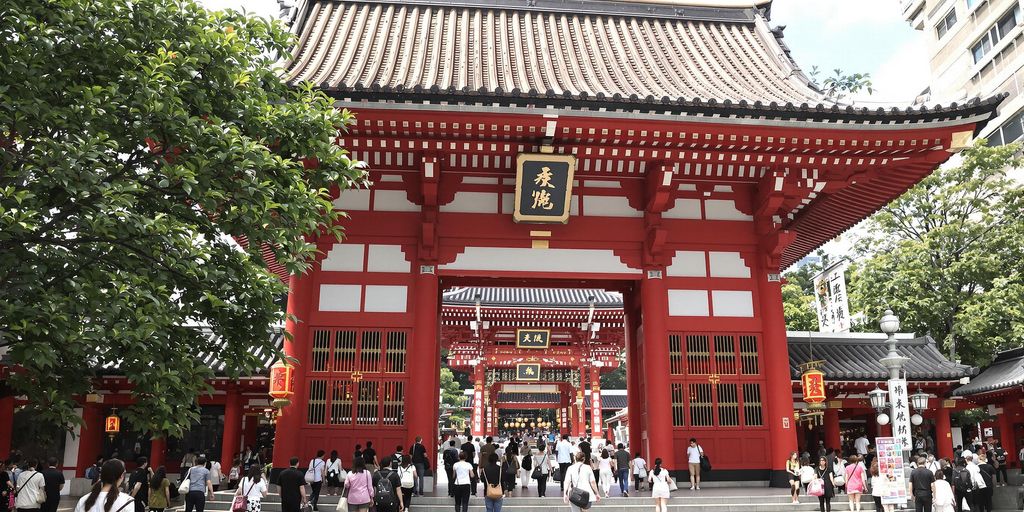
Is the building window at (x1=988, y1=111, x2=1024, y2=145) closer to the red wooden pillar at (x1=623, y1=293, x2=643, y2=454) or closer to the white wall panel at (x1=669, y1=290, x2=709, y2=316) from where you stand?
the red wooden pillar at (x1=623, y1=293, x2=643, y2=454)

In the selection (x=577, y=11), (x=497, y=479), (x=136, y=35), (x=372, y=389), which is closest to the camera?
(x=136, y=35)

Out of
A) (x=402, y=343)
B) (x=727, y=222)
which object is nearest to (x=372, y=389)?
(x=402, y=343)

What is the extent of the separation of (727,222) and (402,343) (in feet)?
25.8

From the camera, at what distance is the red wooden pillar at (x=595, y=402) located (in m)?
35.4

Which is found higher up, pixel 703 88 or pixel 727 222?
pixel 703 88

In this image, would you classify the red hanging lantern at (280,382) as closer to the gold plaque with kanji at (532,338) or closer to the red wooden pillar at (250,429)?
the red wooden pillar at (250,429)

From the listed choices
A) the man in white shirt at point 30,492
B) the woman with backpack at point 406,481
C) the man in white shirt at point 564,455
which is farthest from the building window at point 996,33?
the man in white shirt at point 30,492

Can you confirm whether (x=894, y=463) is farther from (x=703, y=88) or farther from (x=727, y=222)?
(x=703, y=88)

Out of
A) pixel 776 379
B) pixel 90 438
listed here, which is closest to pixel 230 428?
pixel 90 438

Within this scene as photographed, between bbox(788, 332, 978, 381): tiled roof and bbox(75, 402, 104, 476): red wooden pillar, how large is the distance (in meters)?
21.0

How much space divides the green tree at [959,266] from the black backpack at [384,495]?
65.3 feet

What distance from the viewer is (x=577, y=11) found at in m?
20.6

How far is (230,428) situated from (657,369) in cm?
1398

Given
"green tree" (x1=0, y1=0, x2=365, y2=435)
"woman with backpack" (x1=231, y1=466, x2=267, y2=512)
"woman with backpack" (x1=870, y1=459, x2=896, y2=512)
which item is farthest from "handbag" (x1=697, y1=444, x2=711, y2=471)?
"green tree" (x1=0, y1=0, x2=365, y2=435)
